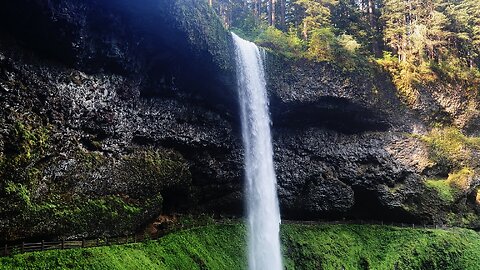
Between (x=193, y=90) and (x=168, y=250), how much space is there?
8435 millimetres

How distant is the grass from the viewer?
20.3m

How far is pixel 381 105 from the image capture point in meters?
29.8

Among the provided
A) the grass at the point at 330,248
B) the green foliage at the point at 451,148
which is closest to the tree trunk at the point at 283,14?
the green foliage at the point at 451,148

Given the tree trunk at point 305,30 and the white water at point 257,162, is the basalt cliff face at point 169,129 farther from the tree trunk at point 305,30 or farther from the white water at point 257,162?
the tree trunk at point 305,30

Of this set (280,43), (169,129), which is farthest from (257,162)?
(280,43)

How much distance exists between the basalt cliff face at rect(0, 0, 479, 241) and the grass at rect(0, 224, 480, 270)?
4.64 feet

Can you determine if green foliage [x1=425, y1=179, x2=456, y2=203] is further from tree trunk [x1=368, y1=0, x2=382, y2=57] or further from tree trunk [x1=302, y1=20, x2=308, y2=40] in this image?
tree trunk [x1=302, y1=20, x2=308, y2=40]

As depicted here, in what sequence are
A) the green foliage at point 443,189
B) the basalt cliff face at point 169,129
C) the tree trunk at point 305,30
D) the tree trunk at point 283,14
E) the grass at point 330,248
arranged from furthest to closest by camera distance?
the tree trunk at point 283,14
the tree trunk at point 305,30
the green foliage at point 443,189
the grass at point 330,248
the basalt cliff face at point 169,129

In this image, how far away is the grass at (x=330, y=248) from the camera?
20.3 m

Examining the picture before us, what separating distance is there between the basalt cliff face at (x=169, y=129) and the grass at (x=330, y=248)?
4.64 feet


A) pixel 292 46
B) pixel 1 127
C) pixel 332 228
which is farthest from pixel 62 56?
pixel 332 228

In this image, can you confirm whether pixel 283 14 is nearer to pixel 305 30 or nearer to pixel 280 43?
pixel 305 30

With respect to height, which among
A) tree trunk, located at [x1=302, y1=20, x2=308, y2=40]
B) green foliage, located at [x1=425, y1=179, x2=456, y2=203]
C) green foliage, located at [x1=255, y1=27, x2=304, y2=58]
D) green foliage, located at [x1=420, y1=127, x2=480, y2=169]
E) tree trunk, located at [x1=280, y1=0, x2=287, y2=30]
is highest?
tree trunk, located at [x1=280, y1=0, x2=287, y2=30]

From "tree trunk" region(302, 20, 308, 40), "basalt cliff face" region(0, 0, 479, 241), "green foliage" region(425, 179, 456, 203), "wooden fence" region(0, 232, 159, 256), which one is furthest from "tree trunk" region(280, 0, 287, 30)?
"wooden fence" region(0, 232, 159, 256)
